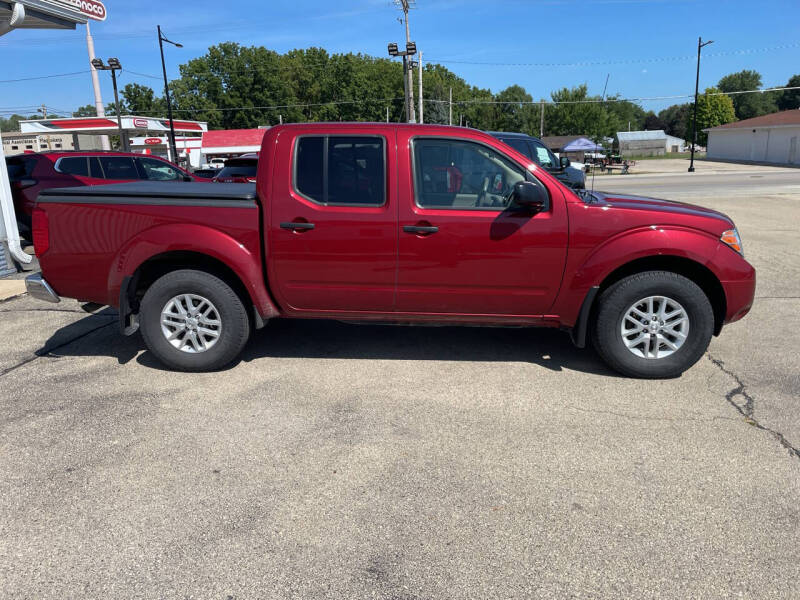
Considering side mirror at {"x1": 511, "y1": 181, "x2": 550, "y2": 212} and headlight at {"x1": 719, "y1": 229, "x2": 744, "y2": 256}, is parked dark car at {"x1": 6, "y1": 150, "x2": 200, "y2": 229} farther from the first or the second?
headlight at {"x1": 719, "y1": 229, "x2": 744, "y2": 256}

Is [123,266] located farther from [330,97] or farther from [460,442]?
[330,97]

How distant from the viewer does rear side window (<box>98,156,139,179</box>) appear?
36.9 ft

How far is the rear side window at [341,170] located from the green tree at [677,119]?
428 ft

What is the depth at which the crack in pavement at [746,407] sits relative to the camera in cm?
364

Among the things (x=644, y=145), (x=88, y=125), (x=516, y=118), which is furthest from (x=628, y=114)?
(x=88, y=125)

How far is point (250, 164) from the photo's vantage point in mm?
14617

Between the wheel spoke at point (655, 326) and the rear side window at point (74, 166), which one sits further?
the rear side window at point (74, 166)

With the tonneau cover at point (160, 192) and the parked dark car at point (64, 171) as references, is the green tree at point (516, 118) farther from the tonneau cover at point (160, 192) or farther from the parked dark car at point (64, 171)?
the tonneau cover at point (160, 192)

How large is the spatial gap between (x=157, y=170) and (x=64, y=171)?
171cm

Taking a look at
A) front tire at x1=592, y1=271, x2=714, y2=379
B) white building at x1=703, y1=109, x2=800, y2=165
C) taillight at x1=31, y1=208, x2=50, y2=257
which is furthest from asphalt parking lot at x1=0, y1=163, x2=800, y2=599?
white building at x1=703, y1=109, x2=800, y2=165

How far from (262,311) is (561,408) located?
7.66ft

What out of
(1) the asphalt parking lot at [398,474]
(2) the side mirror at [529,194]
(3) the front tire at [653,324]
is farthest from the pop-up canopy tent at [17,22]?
(3) the front tire at [653,324]

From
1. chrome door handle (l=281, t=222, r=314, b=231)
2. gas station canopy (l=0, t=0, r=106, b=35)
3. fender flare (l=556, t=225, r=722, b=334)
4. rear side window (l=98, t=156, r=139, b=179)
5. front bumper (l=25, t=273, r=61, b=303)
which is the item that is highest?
gas station canopy (l=0, t=0, r=106, b=35)

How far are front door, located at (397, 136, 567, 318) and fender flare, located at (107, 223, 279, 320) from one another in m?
1.11
